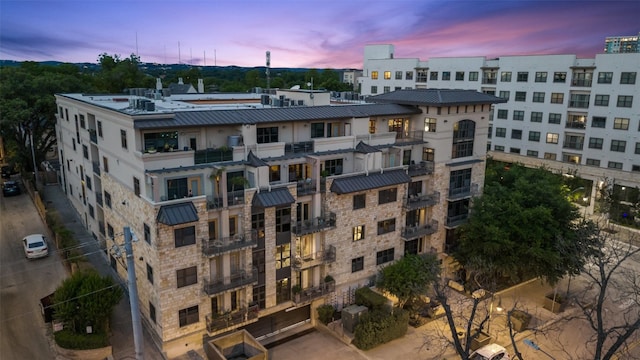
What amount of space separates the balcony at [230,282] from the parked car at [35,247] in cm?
2038

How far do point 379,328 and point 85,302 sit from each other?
19828mm

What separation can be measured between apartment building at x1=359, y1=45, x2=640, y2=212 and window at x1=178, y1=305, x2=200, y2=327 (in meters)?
55.5

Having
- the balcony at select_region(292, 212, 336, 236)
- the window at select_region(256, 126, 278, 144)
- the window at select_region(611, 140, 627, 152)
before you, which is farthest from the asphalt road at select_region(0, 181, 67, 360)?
the window at select_region(611, 140, 627, 152)

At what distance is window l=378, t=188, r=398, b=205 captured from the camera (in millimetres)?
37250

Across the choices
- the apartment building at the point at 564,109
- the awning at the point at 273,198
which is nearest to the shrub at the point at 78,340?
the awning at the point at 273,198

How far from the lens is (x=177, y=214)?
2734 centimetres

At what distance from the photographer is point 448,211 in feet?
139

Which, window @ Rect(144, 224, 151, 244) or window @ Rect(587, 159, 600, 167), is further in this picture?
window @ Rect(587, 159, 600, 167)

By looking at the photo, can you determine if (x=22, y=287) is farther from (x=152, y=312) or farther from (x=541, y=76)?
(x=541, y=76)

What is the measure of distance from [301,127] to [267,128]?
308cm

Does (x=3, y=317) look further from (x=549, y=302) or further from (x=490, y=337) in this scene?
(x=549, y=302)

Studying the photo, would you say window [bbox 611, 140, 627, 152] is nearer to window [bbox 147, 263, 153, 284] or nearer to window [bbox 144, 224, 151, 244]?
window [bbox 144, 224, 151, 244]

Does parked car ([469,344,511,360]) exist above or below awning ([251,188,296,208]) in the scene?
below

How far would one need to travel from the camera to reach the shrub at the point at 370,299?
35.1 metres
